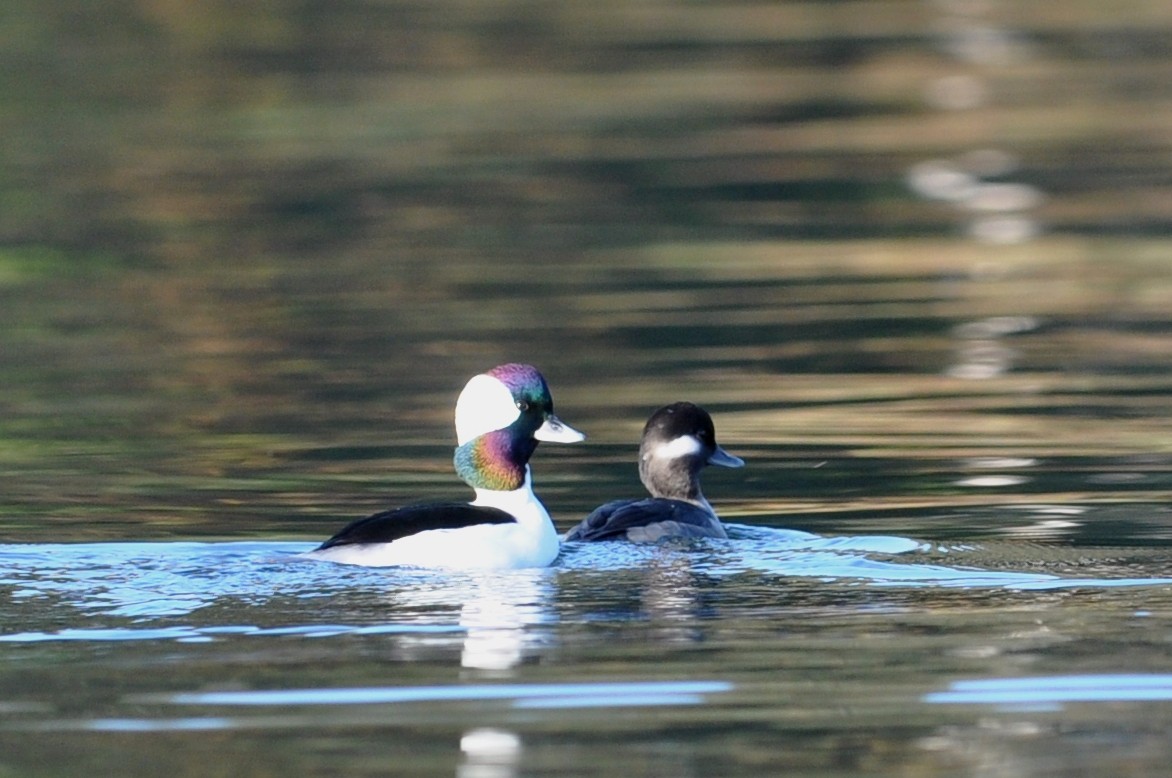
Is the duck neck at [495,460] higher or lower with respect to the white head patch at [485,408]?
lower

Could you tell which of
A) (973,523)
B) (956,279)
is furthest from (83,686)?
(956,279)

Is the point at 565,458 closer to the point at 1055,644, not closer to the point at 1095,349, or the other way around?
the point at 1095,349

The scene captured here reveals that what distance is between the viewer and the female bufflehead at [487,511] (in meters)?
10.1

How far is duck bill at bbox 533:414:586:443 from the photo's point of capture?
11203 mm

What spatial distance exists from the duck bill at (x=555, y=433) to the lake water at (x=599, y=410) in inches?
18.5

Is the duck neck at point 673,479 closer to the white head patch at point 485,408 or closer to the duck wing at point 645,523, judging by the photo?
the duck wing at point 645,523

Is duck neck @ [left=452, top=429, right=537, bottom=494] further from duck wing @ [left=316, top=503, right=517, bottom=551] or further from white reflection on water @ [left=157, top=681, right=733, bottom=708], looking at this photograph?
white reflection on water @ [left=157, top=681, right=733, bottom=708]

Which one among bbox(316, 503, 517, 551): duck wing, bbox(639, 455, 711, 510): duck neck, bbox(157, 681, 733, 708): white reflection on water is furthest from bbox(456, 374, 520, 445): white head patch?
bbox(157, 681, 733, 708): white reflection on water

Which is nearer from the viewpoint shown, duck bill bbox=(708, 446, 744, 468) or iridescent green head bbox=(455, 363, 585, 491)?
iridescent green head bbox=(455, 363, 585, 491)

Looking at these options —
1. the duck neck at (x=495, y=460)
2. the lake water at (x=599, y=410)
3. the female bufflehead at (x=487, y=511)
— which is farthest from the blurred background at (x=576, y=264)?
the female bufflehead at (x=487, y=511)

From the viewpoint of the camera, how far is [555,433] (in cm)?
1122

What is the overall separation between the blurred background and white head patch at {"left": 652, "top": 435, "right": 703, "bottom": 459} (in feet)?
1.32

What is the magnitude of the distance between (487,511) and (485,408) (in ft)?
2.58

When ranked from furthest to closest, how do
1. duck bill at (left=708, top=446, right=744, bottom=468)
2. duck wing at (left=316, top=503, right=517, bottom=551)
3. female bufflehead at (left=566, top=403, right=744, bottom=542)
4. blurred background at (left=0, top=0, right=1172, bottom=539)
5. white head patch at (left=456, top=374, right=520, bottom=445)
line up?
blurred background at (left=0, top=0, right=1172, bottom=539), duck bill at (left=708, top=446, right=744, bottom=468), female bufflehead at (left=566, top=403, right=744, bottom=542), white head patch at (left=456, top=374, right=520, bottom=445), duck wing at (left=316, top=503, right=517, bottom=551)
